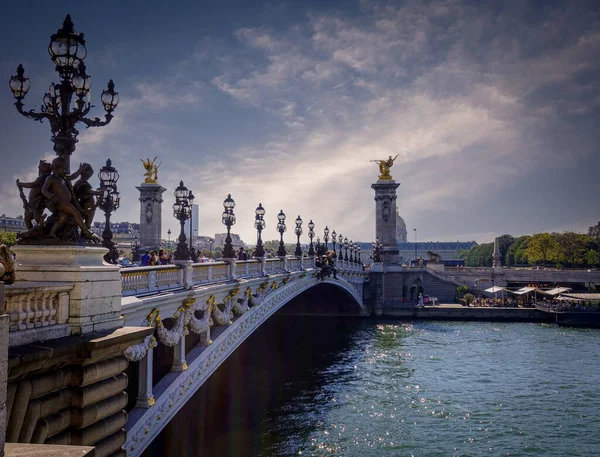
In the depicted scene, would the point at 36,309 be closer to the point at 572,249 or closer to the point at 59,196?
the point at 59,196

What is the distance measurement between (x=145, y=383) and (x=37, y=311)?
572 centimetres

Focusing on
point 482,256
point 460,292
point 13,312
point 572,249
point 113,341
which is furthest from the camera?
point 482,256

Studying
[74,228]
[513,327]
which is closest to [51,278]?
[74,228]

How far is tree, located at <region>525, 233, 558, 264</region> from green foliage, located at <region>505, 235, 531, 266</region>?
6.97 metres

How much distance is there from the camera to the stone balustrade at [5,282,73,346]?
6441mm

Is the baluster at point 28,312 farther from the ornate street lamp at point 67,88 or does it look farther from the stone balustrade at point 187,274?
the stone balustrade at point 187,274

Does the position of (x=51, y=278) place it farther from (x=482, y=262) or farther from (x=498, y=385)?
(x=482, y=262)

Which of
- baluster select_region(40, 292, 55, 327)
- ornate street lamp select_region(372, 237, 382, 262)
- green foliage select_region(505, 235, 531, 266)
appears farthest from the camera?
green foliage select_region(505, 235, 531, 266)

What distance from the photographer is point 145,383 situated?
1212 cm

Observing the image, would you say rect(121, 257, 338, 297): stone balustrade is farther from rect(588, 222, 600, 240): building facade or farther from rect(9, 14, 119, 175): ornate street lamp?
rect(588, 222, 600, 240): building facade

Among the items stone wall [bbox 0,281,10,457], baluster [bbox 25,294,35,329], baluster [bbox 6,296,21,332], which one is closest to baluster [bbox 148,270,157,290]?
baluster [bbox 25,294,35,329]

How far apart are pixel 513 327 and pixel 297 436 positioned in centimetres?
3428

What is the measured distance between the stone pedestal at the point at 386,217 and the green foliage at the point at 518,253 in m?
39.4

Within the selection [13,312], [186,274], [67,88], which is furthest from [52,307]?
[186,274]
